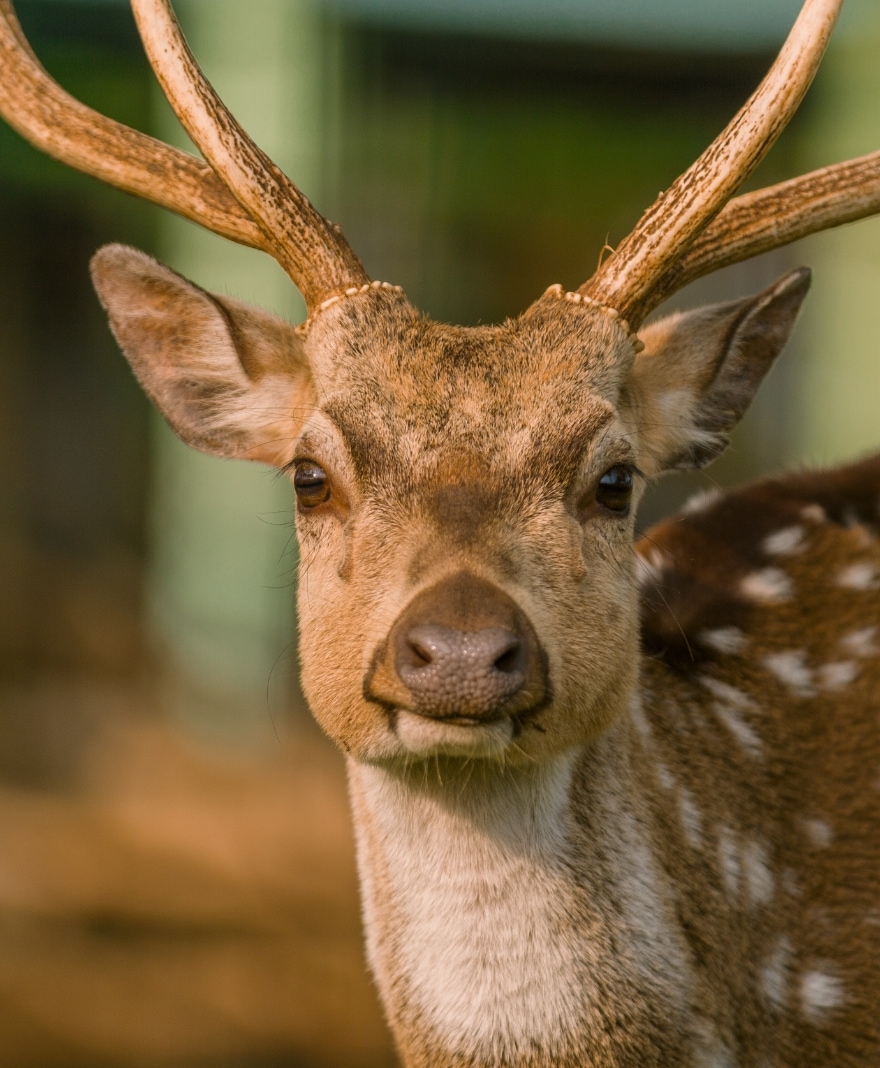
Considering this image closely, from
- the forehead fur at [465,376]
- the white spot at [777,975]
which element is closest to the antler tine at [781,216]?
the forehead fur at [465,376]

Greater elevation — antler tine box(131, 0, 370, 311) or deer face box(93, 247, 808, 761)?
antler tine box(131, 0, 370, 311)

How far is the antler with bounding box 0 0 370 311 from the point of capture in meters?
2.97

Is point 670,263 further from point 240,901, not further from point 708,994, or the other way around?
point 240,901

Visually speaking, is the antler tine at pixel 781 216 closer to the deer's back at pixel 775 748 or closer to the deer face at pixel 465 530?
the deer face at pixel 465 530

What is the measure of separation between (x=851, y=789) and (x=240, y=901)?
160 inches

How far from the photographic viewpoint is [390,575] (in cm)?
259

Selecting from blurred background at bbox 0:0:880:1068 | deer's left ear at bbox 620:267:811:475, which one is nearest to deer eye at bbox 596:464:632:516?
deer's left ear at bbox 620:267:811:475

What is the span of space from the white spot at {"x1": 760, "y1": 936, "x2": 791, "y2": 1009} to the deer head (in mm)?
647

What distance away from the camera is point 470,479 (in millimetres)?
2615

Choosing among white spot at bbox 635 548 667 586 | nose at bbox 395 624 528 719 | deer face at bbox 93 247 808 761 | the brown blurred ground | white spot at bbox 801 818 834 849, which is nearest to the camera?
nose at bbox 395 624 528 719

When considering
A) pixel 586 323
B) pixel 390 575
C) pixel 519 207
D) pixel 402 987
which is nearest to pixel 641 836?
pixel 402 987

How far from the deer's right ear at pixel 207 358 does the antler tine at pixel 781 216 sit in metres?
0.85

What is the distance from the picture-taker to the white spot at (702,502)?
12.5 feet

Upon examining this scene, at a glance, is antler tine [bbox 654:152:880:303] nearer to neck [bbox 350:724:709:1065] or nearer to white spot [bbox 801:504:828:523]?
white spot [bbox 801:504:828:523]
